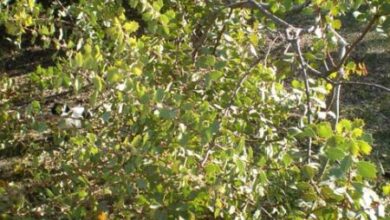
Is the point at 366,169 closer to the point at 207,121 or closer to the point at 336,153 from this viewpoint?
the point at 336,153

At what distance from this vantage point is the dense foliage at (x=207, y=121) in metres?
1.52

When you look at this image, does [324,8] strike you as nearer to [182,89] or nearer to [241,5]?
[241,5]

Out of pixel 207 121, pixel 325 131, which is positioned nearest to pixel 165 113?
pixel 207 121

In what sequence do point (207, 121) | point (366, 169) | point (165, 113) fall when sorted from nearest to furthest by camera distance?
1. point (366, 169)
2. point (165, 113)
3. point (207, 121)

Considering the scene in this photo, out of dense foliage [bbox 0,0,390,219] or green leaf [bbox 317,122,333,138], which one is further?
dense foliage [bbox 0,0,390,219]

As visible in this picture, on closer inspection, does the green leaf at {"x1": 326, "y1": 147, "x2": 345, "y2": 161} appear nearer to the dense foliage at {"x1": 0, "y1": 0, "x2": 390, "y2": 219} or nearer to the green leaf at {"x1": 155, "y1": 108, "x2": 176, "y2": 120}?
the dense foliage at {"x1": 0, "y1": 0, "x2": 390, "y2": 219}

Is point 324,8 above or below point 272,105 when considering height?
above

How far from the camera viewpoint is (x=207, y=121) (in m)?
1.68

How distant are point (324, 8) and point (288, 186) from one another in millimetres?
588

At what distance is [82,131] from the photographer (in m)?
2.40

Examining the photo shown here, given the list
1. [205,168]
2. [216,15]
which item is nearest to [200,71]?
[216,15]

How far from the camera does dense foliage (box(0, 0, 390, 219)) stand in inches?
59.8

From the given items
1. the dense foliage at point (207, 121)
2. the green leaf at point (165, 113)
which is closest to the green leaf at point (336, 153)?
the dense foliage at point (207, 121)

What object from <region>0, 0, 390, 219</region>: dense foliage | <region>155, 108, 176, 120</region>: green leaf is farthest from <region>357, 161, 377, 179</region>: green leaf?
<region>155, 108, 176, 120</region>: green leaf
